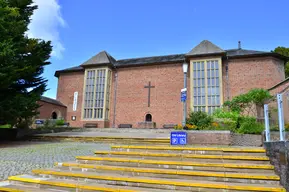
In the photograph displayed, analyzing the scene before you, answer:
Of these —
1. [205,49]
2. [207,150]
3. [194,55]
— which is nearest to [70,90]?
[194,55]

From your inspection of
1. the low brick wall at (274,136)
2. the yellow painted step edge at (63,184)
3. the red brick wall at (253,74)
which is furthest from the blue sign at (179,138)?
the red brick wall at (253,74)

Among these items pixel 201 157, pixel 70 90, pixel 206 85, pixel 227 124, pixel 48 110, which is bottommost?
pixel 201 157

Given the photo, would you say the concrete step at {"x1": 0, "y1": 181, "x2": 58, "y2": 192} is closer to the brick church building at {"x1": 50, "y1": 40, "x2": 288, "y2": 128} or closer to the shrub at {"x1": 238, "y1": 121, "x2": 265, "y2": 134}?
the shrub at {"x1": 238, "y1": 121, "x2": 265, "y2": 134}

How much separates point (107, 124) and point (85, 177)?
62.6 ft

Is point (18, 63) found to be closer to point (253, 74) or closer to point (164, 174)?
point (164, 174)

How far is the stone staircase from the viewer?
12.2ft

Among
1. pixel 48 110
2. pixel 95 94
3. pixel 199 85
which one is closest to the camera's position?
pixel 199 85

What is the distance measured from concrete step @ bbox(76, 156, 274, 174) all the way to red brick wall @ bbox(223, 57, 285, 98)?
1670cm

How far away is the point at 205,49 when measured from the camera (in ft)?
68.2

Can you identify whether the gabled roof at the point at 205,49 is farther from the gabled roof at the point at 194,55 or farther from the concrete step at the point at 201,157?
the concrete step at the point at 201,157

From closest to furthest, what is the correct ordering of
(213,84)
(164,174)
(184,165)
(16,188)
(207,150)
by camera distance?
(16,188) < (164,174) < (184,165) < (207,150) < (213,84)

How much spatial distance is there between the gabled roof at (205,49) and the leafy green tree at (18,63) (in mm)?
13775

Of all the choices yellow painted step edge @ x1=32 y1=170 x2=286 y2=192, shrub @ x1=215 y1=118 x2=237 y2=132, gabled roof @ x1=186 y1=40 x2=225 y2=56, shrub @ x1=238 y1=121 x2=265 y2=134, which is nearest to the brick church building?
gabled roof @ x1=186 y1=40 x2=225 y2=56

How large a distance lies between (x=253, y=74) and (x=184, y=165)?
18044 millimetres
